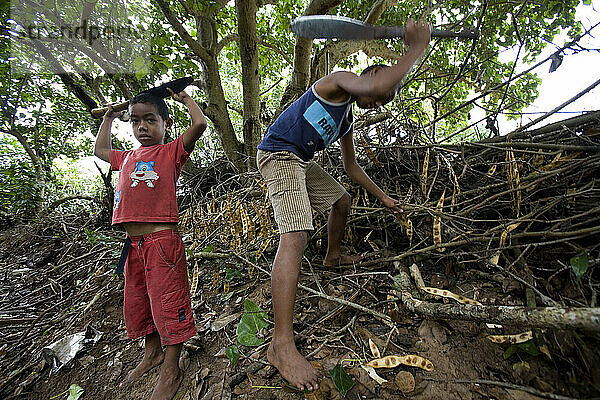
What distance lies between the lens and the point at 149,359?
1.62 m

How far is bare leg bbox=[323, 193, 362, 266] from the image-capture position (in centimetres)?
196

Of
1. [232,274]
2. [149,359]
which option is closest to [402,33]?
[232,274]

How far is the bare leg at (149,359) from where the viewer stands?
1563 mm

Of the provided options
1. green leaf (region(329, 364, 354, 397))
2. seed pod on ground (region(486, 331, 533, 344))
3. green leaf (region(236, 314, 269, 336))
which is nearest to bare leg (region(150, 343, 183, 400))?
green leaf (region(236, 314, 269, 336))

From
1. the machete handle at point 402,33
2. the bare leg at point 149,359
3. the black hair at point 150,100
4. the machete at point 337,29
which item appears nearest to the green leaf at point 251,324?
the bare leg at point 149,359

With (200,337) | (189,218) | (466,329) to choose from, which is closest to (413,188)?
(466,329)

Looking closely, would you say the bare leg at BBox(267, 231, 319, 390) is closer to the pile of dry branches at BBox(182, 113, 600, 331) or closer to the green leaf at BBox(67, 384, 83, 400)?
the pile of dry branches at BBox(182, 113, 600, 331)

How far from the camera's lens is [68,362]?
1783mm

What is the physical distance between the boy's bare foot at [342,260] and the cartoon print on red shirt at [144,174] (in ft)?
4.17

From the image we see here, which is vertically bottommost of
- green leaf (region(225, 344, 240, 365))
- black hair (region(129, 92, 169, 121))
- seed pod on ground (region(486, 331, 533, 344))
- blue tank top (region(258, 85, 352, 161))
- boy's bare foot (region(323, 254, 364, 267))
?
green leaf (region(225, 344, 240, 365))

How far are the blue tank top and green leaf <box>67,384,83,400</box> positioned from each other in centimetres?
172

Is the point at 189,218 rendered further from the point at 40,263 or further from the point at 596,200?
the point at 596,200

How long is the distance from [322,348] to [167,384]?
2.59ft

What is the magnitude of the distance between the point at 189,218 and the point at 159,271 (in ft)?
6.38
